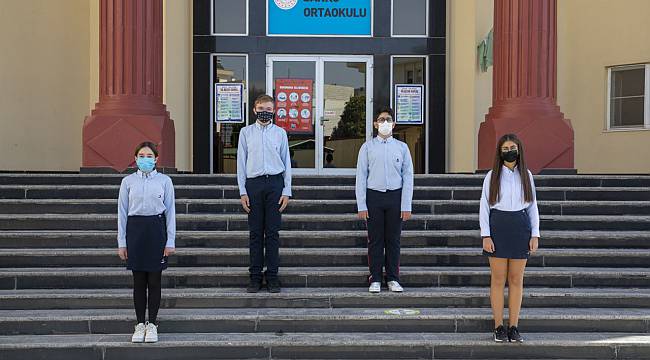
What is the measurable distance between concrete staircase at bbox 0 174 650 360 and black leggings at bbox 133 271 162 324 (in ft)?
0.93

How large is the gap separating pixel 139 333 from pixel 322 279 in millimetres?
1931

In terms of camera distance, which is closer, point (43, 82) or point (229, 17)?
point (43, 82)

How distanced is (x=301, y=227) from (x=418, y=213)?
57.1 inches

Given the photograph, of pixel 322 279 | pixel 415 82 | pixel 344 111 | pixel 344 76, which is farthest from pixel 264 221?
pixel 415 82

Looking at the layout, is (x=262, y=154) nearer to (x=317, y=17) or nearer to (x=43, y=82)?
(x=317, y=17)

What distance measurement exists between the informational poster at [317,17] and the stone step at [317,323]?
8087 mm

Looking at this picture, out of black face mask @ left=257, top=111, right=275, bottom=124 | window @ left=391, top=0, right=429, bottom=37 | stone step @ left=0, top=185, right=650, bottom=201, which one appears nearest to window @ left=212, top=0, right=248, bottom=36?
window @ left=391, top=0, right=429, bottom=37

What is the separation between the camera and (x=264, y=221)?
19.7 ft

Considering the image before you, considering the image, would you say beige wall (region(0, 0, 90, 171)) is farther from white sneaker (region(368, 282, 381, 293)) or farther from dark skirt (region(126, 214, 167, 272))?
white sneaker (region(368, 282, 381, 293))

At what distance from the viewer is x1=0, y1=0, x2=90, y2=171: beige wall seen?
36.9 ft

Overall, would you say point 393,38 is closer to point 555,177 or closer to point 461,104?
point 461,104

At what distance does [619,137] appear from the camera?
12.9 m

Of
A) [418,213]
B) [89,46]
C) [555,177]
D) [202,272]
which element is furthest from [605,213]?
[89,46]

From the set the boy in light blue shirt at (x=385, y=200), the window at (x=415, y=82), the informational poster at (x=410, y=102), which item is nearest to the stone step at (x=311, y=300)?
the boy in light blue shirt at (x=385, y=200)
